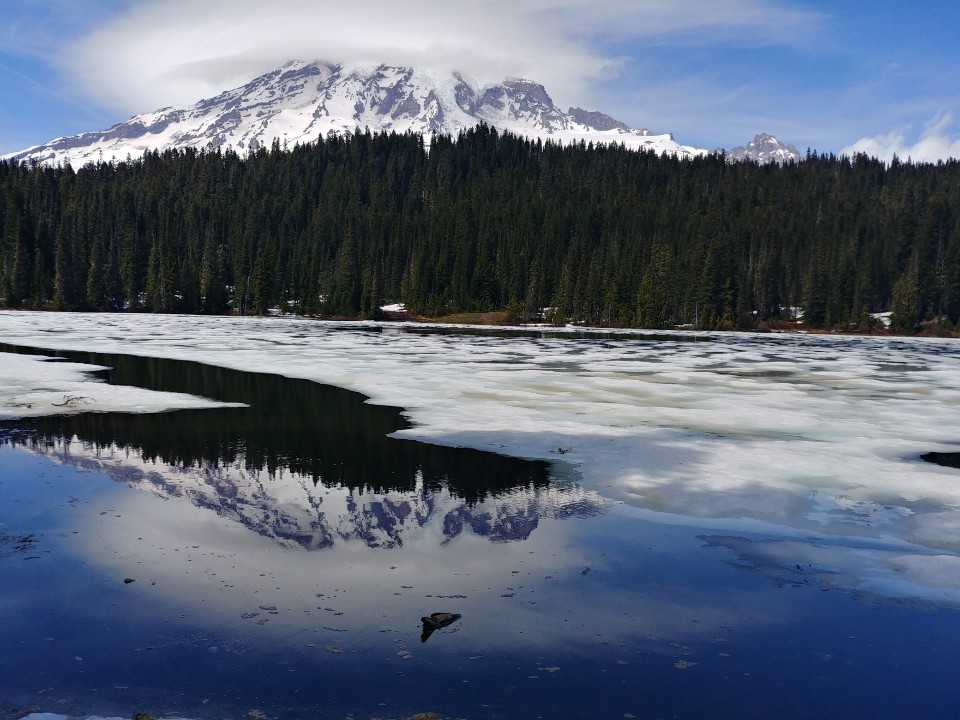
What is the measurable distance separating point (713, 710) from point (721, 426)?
46.3 feet

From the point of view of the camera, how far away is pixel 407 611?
8.08 meters

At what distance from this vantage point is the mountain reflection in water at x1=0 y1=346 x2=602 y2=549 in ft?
37.2

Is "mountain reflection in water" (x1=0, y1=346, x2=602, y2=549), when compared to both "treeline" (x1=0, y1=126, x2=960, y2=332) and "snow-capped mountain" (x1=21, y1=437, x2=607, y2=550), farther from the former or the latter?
"treeline" (x1=0, y1=126, x2=960, y2=332)

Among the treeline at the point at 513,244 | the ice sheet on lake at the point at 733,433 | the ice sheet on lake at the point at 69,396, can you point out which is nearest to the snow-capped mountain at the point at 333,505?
the ice sheet on lake at the point at 733,433

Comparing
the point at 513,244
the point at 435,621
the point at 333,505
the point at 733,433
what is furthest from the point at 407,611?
the point at 513,244

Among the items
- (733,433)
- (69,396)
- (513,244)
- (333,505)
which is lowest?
(333,505)

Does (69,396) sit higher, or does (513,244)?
(513,244)

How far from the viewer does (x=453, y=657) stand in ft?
23.2

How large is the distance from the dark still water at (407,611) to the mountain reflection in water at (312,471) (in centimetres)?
8

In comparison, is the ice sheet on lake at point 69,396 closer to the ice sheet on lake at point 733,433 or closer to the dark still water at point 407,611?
the ice sheet on lake at point 733,433

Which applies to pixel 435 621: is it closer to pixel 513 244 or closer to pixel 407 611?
pixel 407 611

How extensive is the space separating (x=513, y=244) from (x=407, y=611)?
136 m

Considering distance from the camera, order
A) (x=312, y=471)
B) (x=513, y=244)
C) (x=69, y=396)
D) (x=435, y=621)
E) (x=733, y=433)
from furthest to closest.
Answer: (x=513, y=244) < (x=69, y=396) < (x=733, y=433) < (x=312, y=471) < (x=435, y=621)

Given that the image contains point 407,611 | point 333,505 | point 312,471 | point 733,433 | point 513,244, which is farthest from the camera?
point 513,244
